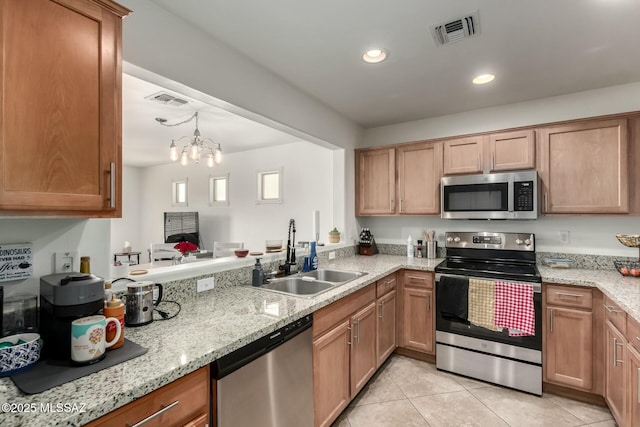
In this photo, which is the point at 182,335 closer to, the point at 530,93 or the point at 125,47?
the point at 125,47

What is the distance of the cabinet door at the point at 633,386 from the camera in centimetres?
161

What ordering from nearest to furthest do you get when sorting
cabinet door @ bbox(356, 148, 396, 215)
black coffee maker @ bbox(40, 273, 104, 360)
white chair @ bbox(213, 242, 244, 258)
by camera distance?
1. black coffee maker @ bbox(40, 273, 104, 360)
2. cabinet door @ bbox(356, 148, 396, 215)
3. white chair @ bbox(213, 242, 244, 258)

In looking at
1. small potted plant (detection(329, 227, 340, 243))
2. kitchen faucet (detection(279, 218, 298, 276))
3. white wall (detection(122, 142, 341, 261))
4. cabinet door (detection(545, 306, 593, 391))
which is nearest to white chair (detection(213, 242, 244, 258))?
white wall (detection(122, 142, 341, 261))

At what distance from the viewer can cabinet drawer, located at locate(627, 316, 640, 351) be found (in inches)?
63.8

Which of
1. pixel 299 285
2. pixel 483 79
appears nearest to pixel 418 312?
pixel 299 285

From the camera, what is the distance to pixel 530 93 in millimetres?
2744

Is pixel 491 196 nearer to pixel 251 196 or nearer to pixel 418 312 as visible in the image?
pixel 418 312

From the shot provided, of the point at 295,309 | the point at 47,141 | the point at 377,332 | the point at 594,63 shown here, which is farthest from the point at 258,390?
the point at 594,63

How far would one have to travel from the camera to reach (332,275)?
271cm

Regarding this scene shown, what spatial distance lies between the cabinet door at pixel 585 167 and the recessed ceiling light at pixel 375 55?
1658 millimetres

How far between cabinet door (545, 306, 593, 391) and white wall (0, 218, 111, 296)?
2.99 meters

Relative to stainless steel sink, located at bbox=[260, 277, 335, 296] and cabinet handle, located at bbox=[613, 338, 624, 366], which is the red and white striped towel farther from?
stainless steel sink, located at bbox=[260, 277, 335, 296]

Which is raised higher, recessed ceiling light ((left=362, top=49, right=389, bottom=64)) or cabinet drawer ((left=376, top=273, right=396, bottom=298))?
recessed ceiling light ((left=362, top=49, right=389, bottom=64))

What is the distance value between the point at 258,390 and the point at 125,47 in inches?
67.0
